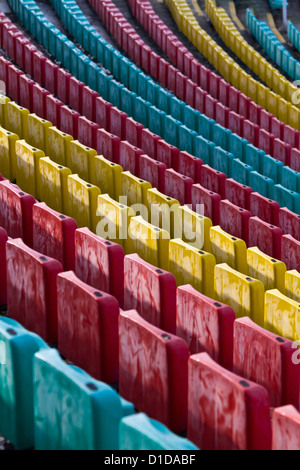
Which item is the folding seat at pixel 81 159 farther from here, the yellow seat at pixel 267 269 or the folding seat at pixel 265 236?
the yellow seat at pixel 267 269

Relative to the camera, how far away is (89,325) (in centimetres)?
136

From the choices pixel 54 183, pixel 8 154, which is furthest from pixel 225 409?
pixel 8 154

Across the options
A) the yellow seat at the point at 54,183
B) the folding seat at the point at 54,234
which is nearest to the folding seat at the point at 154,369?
the folding seat at the point at 54,234

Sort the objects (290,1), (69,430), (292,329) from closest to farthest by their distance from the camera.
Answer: (69,430), (292,329), (290,1)

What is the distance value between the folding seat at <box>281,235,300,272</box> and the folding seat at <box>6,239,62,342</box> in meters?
0.92

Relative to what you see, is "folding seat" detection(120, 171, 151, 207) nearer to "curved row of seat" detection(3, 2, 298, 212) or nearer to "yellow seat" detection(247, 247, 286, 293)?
"yellow seat" detection(247, 247, 286, 293)

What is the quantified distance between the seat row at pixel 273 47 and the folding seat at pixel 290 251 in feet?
11.3

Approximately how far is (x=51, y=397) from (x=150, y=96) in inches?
122

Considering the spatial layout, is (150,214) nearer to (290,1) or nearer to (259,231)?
(259,231)

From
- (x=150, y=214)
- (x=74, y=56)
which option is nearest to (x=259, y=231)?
(x=150, y=214)

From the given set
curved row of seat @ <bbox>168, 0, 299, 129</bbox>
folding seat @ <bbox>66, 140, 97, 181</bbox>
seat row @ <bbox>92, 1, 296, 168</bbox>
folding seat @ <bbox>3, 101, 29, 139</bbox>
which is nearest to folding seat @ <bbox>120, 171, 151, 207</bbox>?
folding seat @ <bbox>66, 140, 97, 181</bbox>

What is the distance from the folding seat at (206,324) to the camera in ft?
4.64

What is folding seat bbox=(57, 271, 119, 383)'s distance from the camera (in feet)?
4.38
